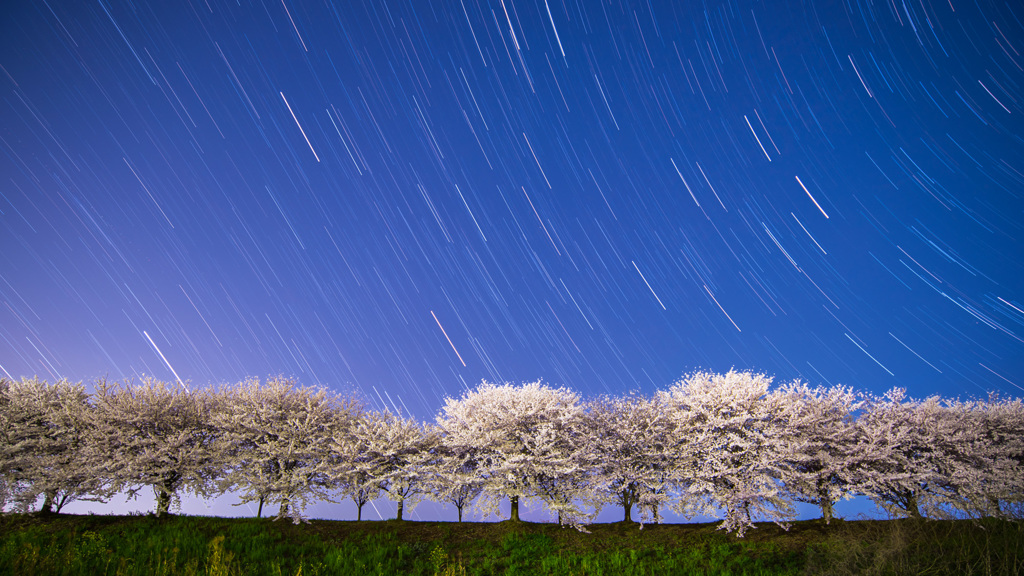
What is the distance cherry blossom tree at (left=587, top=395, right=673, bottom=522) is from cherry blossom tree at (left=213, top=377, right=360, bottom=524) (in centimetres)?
1911

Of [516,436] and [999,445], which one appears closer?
[516,436]

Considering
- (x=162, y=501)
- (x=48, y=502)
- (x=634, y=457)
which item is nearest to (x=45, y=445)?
(x=48, y=502)

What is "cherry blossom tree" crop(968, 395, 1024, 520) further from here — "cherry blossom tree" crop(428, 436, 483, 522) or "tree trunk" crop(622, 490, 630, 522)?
"cherry blossom tree" crop(428, 436, 483, 522)

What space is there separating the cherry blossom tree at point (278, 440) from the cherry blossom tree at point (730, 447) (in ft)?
80.3

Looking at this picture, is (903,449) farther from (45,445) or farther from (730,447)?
(45,445)

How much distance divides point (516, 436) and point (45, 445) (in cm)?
3287

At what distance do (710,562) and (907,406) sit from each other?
26933 millimetres

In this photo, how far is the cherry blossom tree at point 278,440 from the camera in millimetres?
29938

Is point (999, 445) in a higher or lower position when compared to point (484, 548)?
higher

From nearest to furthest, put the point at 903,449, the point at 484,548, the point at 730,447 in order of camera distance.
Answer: the point at 484,548, the point at 730,447, the point at 903,449

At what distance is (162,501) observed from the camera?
29.4 meters

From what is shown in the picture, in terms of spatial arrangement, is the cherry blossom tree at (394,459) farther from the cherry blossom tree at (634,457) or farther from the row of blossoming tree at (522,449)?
the cherry blossom tree at (634,457)

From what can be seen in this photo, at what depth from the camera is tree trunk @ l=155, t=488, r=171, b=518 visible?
29.2m

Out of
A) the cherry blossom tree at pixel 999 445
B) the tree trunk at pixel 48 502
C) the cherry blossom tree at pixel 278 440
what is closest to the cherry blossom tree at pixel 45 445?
the tree trunk at pixel 48 502
